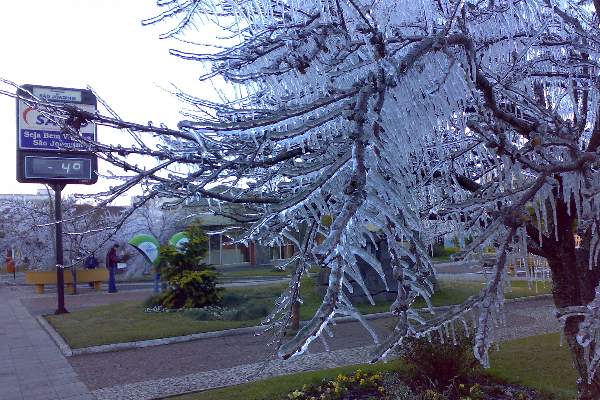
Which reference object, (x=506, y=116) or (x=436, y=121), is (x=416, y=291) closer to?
(x=436, y=121)

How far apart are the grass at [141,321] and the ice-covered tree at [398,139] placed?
563 centimetres

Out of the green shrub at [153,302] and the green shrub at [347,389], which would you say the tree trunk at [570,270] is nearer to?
the green shrub at [347,389]

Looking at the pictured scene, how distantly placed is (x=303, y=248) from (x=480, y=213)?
1112 mm

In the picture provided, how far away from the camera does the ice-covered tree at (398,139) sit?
5.80 feet

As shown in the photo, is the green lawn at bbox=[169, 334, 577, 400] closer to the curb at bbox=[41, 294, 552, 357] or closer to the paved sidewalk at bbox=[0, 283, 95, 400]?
the curb at bbox=[41, 294, 552, 357]

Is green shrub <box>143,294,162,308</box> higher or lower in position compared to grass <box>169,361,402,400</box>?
higher

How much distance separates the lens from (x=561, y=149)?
331cm

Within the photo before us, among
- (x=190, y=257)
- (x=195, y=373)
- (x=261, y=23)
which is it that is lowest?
(x=195, y=373)

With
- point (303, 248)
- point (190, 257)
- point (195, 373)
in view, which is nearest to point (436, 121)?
point (303, 248)

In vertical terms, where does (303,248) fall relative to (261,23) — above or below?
below

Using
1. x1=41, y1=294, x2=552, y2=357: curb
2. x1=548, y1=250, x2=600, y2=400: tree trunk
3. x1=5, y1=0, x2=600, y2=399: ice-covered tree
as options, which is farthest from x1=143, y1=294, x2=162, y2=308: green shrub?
x1=548, y1=250, x2=600, y2=400: tree trunk

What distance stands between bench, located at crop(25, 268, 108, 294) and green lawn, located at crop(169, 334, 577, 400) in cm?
1719

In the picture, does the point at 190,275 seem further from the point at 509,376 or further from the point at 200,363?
the point at 509,376

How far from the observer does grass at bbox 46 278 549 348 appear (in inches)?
432
